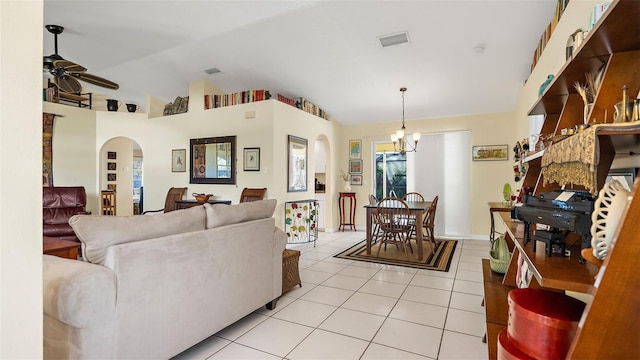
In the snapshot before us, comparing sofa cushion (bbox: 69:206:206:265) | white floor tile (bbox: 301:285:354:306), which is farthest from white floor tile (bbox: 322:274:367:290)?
sofa cushion (bbox: 69:206:206:265)

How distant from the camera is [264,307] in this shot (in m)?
2.65

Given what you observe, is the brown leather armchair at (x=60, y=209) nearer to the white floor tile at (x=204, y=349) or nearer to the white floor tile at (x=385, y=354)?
the white floor tile at (x=204, y=349)

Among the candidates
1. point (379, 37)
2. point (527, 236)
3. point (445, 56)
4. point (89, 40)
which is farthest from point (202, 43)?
point (527, 236)

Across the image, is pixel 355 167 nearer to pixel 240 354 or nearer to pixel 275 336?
pixel 275 336

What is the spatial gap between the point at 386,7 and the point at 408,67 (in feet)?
4.17

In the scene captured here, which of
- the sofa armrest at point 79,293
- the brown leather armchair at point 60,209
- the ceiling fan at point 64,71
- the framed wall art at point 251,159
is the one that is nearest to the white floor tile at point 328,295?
the sofa armrest at point 79,293

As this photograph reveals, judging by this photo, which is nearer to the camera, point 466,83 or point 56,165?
point 466,83

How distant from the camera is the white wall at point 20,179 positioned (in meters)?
0.76

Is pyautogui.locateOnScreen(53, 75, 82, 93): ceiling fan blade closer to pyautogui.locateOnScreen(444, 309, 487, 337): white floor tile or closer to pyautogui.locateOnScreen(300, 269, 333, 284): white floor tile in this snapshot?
pyautogui.locateOnScreen(300, 269, 333, 284): white floor tile

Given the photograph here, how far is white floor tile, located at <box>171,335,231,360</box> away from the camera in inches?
75.8

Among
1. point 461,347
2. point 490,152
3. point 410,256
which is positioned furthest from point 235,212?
point 490,152

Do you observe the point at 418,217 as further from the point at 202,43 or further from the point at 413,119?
the point at 202,43

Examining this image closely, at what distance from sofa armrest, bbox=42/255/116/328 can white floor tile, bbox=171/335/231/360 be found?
0.67 m

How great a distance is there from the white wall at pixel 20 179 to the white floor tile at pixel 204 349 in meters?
Result: 1.26
